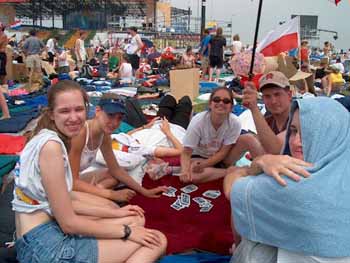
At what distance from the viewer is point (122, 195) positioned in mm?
3229

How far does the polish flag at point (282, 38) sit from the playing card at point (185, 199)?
1549 mm

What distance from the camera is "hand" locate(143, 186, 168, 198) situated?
11.4 ft

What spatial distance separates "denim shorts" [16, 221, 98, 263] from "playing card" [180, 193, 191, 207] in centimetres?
150

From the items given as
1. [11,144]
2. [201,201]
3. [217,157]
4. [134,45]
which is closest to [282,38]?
[217,157]

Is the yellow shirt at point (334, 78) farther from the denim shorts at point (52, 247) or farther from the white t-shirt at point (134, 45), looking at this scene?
the denim shorts at point (52, 247)

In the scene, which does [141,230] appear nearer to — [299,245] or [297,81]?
[299,245]

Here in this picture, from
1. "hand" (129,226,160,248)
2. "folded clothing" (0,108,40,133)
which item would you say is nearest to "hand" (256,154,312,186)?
A: "hand" (129,226,160,248)

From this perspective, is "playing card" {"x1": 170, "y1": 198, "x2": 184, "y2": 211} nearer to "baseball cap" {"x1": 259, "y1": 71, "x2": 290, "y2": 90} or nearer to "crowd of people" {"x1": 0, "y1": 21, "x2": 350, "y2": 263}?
"crowd of people" {"x1": 0, "y1": 21, "x2": 350, "y2": 263}

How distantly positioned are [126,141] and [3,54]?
7082 mm

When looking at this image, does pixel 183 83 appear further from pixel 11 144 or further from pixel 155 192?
pixel 155 192

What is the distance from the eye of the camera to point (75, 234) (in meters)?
2.15

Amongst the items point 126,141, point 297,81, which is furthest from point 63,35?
point 126,141

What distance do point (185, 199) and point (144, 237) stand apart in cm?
136

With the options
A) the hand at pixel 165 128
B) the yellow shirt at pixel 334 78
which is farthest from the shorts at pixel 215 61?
the hand at pixel 165 128
